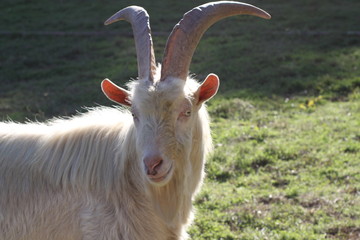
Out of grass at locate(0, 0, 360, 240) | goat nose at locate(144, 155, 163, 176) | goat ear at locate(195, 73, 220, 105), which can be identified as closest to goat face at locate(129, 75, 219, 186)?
goat nose at locate(144, 155, 163, 176)

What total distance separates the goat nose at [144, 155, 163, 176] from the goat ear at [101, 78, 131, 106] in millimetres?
747

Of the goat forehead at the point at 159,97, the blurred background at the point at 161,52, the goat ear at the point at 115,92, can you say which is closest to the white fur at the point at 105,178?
the goat forehead at the point at 159,97

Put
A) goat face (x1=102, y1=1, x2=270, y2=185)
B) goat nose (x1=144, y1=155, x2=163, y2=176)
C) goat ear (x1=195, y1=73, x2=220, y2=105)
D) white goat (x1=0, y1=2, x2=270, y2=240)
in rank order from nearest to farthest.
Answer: goat nose (x1=144, y1=155, x2=163, y2=176), goat face (x1=102, y1=1, x2=270, y2=185), white goat (x1=0, y1=2, x2=270, y2=240), goat ear (x1=195, y1=73, x2=220, y2=105)

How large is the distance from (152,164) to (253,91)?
8.34 metres

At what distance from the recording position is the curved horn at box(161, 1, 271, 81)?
4.65 meters

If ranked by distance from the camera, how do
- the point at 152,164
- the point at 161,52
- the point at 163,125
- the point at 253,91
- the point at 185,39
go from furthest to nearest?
1. the point at 161,52
2. the point at 253,91
3. the point at 185,39
4. the point at 163,125
5. the point at 152,164

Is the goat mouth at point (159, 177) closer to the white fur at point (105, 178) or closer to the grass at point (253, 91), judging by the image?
the white fur at point (105, 178)

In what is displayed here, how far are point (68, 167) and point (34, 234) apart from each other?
0.60 meters

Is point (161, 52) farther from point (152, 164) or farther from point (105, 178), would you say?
point (152, 164)

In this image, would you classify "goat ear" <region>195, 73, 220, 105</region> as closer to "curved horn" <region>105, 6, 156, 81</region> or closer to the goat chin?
"curved horn" <region>105, 6, 156, 81</region>

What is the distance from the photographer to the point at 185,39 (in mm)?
4750

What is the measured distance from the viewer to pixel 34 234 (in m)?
4.72

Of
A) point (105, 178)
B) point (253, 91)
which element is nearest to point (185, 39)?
point (105, 178)

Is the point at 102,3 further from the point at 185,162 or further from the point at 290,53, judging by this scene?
the point at 185,162
